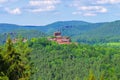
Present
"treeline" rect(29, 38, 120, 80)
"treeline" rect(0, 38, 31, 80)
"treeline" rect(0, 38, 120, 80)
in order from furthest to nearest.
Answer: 1. "treeline" rect(29, 38, 120, 80)
2. "treeline" rect(0, 38, 120, 80)
3. "treeline" rect(0, 38, 31, 80)

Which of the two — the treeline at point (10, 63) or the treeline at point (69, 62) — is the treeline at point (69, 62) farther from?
the treeline at point (10, 63)

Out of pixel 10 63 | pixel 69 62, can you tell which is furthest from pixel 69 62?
pixel 10 63

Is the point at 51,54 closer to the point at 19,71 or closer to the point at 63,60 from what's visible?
the point at 63,60

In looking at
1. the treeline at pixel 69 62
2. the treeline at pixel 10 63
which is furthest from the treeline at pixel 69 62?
the treeline at pixel 10 63

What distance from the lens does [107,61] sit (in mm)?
140250

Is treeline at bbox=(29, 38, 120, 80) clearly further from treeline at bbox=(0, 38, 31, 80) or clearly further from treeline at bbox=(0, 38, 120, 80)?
treeline at bbox=(0, 38, 31, 80)

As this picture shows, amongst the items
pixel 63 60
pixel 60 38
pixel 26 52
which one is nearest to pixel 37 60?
pixel 63 60

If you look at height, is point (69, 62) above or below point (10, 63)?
below

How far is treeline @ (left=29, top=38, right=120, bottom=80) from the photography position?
118 m

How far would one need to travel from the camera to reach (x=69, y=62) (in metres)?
141

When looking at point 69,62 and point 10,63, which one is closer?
point 10,63

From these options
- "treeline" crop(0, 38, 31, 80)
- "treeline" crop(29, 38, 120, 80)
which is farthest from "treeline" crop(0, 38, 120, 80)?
"treeline" crop(0, 38, 31, 80)

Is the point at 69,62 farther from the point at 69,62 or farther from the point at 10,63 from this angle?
the point at 10,63

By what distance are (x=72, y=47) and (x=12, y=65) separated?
503 ft
